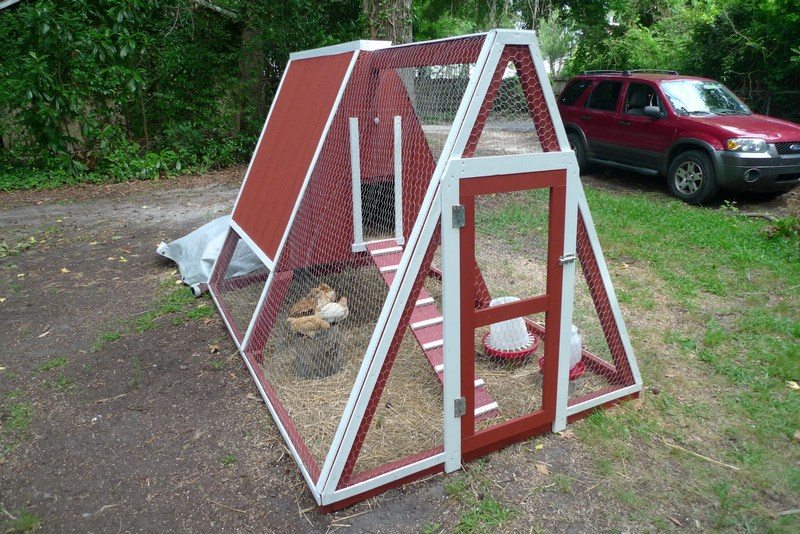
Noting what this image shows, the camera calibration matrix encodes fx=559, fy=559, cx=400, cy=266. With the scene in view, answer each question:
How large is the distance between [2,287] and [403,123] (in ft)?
13.9

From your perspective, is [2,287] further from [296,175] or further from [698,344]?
[698,344]

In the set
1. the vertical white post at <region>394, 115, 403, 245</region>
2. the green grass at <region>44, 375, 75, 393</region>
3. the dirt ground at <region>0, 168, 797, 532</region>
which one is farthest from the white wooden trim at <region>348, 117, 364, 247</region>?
the green grass at <region>44, 375, 75, 393</region>

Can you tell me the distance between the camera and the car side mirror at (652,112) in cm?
766

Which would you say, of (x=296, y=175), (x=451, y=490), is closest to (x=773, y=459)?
(x=451, y=490)

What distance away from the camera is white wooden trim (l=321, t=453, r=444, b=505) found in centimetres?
238

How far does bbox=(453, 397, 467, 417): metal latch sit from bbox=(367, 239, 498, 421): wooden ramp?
1.40 ft

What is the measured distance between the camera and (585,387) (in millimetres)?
3279

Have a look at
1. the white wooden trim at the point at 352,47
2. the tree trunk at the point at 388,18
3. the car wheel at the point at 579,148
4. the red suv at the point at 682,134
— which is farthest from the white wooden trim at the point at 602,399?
the car wheel at the point at 579,148

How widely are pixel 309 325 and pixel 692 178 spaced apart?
5.92 metres

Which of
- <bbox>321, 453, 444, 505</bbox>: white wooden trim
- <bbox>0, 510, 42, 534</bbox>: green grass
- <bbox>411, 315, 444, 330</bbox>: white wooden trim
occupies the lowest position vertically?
<bbox>0, 510, 42, 534</bbox>: green grass

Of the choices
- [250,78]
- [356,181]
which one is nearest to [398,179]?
[356,181]

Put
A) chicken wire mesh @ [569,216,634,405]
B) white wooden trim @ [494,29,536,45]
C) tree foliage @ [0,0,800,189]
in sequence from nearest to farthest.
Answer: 1. white wooden trim @ [494,29,536,45]
2. chicken wire mesh @ [569,216,634,405]
3. tree foliage @ [0,0,800,189]

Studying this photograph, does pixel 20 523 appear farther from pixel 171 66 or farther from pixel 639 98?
pixel 171 66

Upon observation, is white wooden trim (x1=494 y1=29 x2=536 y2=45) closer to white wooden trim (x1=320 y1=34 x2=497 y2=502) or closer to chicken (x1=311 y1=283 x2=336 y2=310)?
white wooden trim (x1=320 y1=34 x2=497 y2=502)
